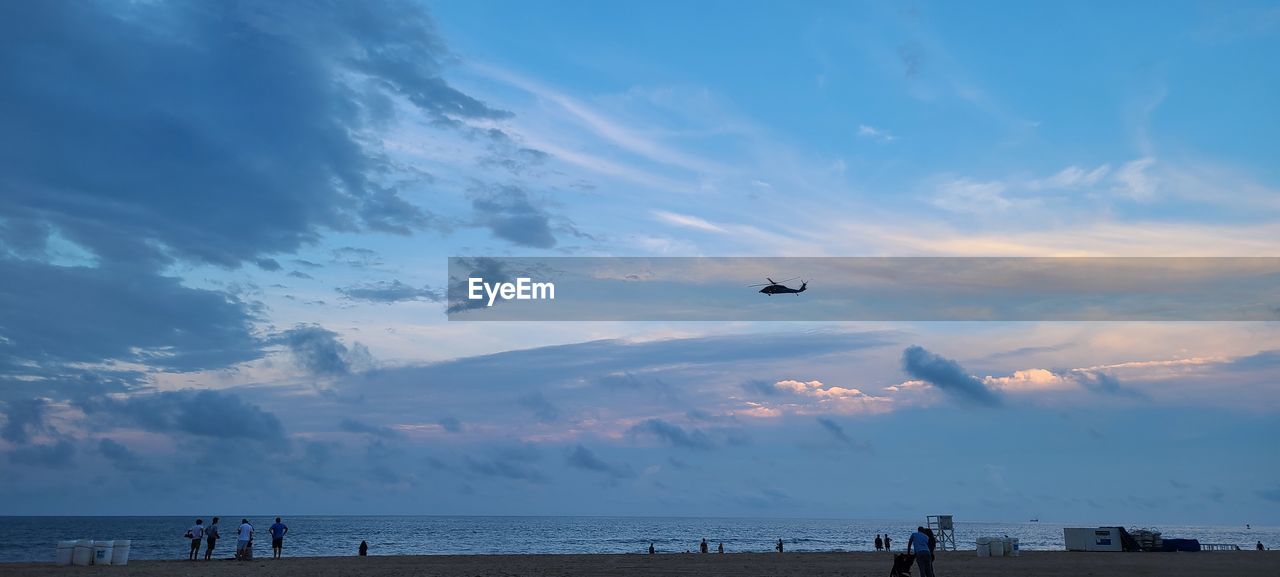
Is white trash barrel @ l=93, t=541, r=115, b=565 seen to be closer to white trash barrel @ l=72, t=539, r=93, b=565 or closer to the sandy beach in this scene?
white trash barrel @ l=72, t=539, r=93, b=565

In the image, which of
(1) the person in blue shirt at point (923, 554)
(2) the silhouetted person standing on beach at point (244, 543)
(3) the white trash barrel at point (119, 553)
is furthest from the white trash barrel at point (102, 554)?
(1) the person in blue shirt at point (923, 554)

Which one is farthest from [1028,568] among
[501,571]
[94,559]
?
[94,559]

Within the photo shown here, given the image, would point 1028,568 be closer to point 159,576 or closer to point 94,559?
point 159,576

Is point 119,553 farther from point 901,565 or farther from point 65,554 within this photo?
point 901,565

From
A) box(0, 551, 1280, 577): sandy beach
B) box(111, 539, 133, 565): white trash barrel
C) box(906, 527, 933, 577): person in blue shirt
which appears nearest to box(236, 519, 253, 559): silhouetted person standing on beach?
box(0, 551, 1280, 577): sandy beach

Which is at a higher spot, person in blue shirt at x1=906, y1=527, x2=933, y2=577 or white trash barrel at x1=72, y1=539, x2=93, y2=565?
person in blue shirt at x1=906, y1=527, x2=933, y2=577

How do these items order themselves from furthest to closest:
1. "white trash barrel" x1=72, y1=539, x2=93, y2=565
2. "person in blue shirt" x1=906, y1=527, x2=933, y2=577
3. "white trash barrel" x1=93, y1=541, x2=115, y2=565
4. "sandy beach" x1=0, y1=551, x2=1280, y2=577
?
"white trash barrel" x1=93, y1=541, x2=115, y2=565
"white trash barrel" x1=72, y1=539, x2=93, y2=565
"sandy beach" x1=0, y1=551, x2=1280, y2=577
"person in blue shirt" x1=906, y1=527, x2=933, y2=577

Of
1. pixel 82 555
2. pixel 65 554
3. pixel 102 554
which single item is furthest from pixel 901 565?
pixel 65 554

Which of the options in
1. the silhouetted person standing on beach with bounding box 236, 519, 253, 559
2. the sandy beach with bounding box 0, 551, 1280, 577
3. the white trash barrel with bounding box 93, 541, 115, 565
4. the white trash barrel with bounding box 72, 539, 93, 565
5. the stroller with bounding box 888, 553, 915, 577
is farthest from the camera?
the silhouetted person standing on beach with bounding box 236, 519, 253, 559

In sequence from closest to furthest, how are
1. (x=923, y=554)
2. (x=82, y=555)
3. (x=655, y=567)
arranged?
(x=923, y=554) < (x=82, y=555) < (x=655, y=567)

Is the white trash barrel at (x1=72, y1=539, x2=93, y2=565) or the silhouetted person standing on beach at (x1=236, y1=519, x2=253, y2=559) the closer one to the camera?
the white trash barrel at (x1=72, y1=539, x2=93, y2=565)
